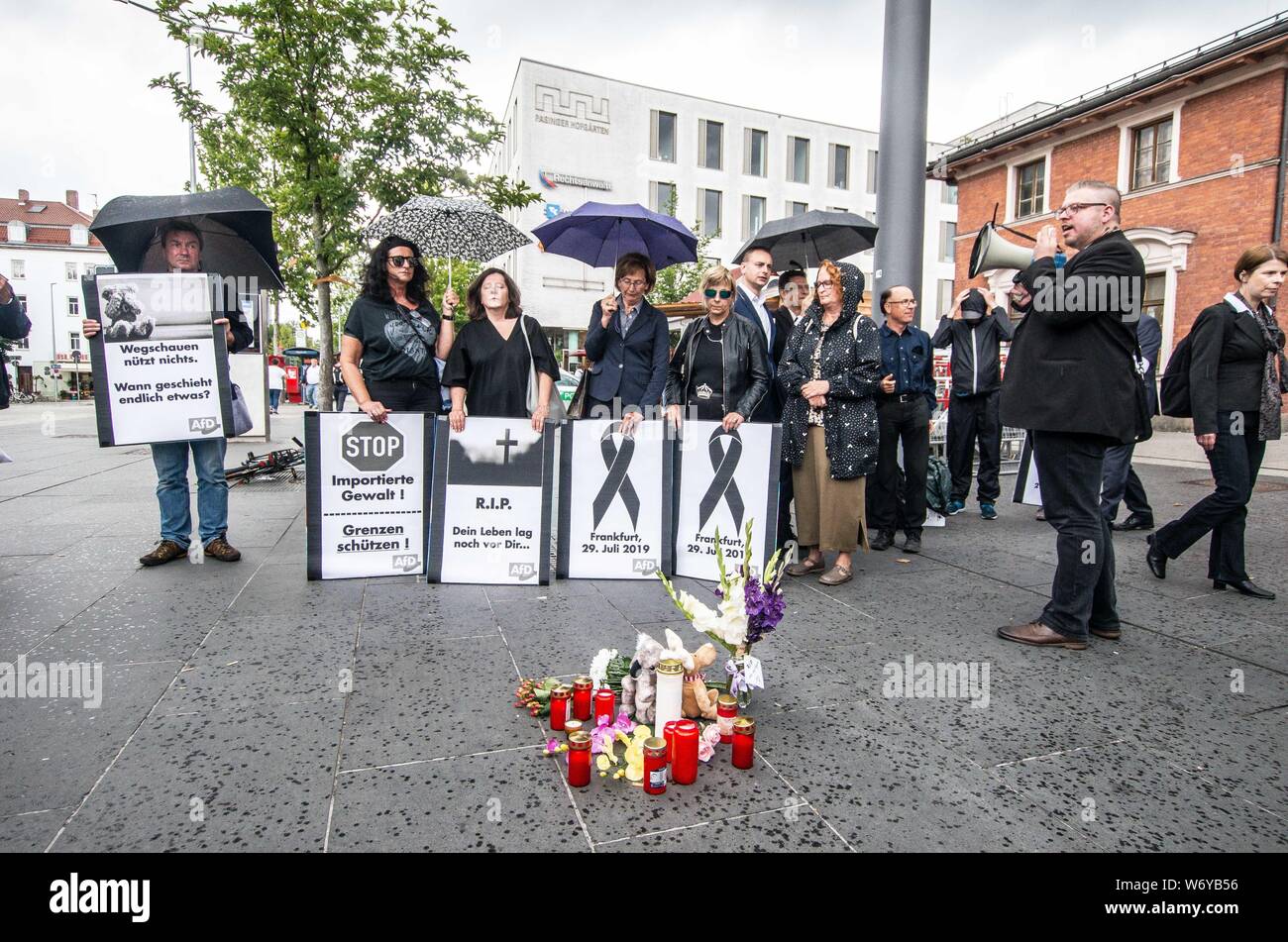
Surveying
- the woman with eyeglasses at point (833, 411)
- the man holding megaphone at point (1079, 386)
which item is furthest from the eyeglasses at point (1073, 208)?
the woman with eyeglasses at point (833, 411)

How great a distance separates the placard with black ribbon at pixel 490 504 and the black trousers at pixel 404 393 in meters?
0.36

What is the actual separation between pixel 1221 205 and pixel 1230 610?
20.2m

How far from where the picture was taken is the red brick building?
718 inches

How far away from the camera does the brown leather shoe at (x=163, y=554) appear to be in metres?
5.02

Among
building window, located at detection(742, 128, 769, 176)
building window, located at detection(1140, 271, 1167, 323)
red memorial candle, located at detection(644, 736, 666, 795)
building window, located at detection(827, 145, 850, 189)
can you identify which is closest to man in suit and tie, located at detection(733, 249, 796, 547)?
red memorial candle, located at detection(644, 736, 666, 795)

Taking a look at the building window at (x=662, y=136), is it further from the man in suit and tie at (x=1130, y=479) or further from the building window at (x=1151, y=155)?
the man in suit and tie at (x=1130, y=479)

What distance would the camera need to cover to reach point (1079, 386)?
366 cm

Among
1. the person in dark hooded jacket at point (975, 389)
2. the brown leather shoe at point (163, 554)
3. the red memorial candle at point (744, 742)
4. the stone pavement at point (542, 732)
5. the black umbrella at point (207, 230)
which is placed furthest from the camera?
the person in dark hooded jacket at point (975, 389)

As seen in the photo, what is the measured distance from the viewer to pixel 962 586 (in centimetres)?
490

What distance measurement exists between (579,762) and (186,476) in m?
4.11

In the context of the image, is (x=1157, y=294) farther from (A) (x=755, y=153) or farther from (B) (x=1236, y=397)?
(A) (x=755, y=153)

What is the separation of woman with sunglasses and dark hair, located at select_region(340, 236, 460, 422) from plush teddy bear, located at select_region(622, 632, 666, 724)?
2716 mm

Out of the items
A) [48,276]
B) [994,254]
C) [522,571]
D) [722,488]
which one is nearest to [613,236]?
[722,488]
